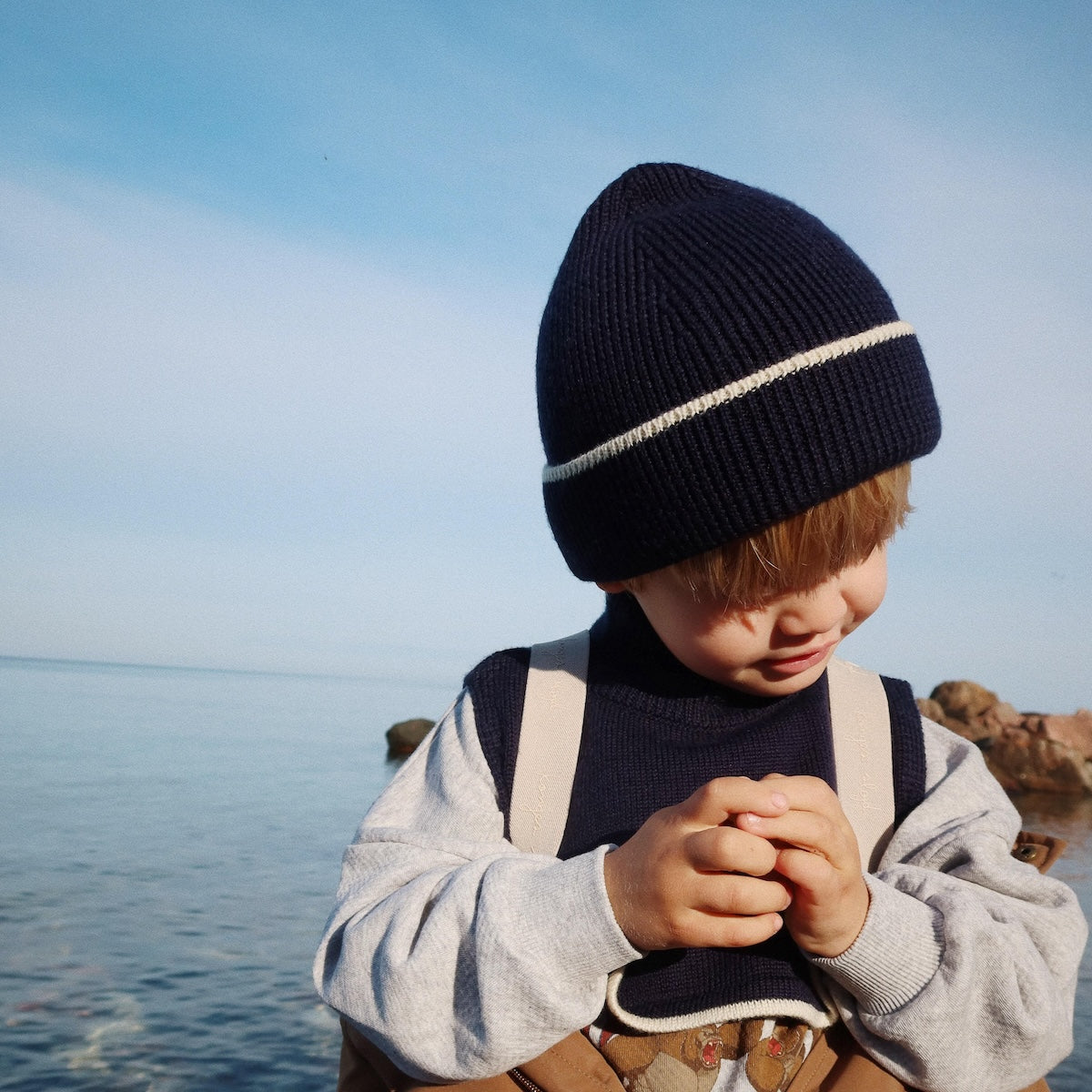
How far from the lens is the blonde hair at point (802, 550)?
161 centimetres

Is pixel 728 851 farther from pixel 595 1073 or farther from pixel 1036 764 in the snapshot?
pixel 1036 764

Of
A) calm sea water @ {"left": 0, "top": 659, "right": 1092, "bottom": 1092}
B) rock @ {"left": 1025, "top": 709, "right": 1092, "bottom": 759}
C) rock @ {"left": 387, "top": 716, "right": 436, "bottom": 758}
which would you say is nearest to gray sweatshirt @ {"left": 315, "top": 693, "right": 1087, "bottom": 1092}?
calm sea water @ {"left": 0, "top": 659, "right": 1092, "bottom": 1092}

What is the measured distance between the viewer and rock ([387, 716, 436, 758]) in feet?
42.8

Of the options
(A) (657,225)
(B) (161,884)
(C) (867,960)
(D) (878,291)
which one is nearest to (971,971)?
(C) (867,960)

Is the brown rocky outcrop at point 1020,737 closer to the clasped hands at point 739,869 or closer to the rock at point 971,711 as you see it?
the rock at point 971,711

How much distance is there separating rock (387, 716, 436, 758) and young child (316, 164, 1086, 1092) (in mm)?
11362

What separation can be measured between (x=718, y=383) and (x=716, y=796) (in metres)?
0.61

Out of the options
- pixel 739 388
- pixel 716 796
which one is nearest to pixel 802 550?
pixel 739 388

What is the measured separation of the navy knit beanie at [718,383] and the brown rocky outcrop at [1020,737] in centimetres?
869

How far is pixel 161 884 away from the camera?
5.73m

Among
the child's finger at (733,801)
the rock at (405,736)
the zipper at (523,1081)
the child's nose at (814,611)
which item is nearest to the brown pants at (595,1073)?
the zipper at (523,1081)

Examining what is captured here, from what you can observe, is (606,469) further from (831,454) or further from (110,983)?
(110,983)

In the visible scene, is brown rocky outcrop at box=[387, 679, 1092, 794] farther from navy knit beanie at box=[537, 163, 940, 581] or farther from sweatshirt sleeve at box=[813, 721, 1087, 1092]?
navy knit beanie at box=[537, 163, 940, 581]

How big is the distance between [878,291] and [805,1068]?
125 centimetres
